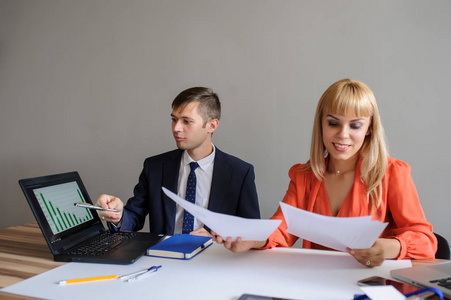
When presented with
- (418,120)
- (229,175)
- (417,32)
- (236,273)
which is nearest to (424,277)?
(236,273)

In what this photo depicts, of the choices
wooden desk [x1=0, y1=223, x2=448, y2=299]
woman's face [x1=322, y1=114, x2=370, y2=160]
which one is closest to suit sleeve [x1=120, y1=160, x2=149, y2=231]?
wooden desk [x1=0, y1=223, x2=448, y2=299]

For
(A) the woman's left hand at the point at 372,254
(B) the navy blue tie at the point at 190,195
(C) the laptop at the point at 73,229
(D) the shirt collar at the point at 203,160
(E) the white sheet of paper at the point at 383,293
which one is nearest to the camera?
(E) the white sheet of paper at the point at 383,293

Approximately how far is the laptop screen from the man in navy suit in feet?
1.23

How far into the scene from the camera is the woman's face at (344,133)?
58.1 inches

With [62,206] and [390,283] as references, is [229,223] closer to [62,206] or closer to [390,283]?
[390,283]

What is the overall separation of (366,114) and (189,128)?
3.00 ft

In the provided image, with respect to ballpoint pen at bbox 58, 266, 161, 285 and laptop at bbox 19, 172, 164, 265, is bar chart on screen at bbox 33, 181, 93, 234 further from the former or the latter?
ballpoint pen at bbox 58, 266, 161, 285

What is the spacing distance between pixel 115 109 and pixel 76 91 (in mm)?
392

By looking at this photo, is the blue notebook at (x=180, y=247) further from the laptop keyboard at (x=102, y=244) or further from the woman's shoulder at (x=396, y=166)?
the woman's shoulder at (x=396, y=166)

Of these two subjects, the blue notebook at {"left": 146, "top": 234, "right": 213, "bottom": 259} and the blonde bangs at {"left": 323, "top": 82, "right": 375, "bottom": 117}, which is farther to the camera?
the blonde bangs at {"left": 323, "top": 82, "right": 375, "bottom": 117}

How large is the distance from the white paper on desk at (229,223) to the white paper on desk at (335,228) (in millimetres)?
73

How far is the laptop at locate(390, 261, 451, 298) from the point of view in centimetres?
96

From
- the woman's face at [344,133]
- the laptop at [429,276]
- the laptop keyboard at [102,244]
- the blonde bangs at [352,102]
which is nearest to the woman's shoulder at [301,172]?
the woman's face at [344,133]

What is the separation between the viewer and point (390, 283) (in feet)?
3.34
